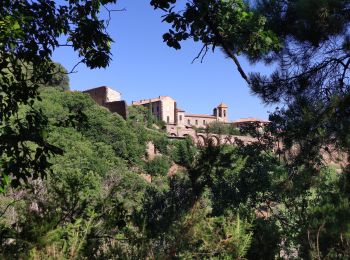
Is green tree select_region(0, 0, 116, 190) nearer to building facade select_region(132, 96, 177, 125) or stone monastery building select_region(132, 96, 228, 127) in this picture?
stone monastery building select_region(132, 96, 228, 127)

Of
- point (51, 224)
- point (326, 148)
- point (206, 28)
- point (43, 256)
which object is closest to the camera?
point (43, 256)

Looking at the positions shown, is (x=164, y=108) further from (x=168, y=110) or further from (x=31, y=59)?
(x=31, y=59)

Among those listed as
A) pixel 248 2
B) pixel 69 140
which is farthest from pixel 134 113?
pixel 248 2

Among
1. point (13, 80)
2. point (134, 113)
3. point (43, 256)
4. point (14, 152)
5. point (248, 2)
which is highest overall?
point (134, 113)

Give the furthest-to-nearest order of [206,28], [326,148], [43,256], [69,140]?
1. [69,140]
2. [326,148]
3. [206,28]
4. [43,256]

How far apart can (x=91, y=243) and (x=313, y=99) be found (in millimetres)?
2781

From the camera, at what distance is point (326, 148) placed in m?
3.65

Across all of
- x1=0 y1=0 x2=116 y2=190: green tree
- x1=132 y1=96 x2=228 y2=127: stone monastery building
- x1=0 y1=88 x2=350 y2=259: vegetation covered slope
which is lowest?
x1=0 y1=88 x2=350 y2=259: vegetation covered slope

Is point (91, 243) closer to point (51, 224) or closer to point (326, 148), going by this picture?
point (51, 224)

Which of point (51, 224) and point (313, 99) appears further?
point (313, 99)

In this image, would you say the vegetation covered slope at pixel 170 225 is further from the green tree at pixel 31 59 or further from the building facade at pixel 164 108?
the building facade at pixel 164 108

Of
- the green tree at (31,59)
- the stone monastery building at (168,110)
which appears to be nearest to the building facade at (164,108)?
the stone monastery building at (168,110)

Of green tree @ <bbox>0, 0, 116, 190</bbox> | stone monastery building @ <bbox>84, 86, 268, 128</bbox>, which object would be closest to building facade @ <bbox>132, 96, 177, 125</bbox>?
stone monastery building @ <bbox>84, 86, 268, 128</bbox>

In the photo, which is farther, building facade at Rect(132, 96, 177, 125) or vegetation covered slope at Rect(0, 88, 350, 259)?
building facade at Rect(132, 96, 177, 125)
